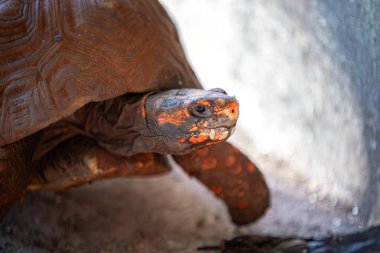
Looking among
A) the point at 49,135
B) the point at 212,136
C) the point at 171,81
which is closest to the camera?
the point at 212,136

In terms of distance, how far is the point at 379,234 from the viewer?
2076 millimetres

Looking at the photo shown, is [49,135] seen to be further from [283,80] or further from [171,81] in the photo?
[283,80]

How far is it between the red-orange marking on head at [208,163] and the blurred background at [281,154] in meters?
0.27

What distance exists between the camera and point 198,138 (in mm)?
1772

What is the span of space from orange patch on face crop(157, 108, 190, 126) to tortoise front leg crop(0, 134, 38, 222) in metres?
0.58

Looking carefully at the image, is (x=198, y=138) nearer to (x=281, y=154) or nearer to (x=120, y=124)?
(x=120, y=124)

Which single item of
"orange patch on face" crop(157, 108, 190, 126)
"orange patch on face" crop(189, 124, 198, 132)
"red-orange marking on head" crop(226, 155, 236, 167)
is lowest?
"red-orange marking on head" crop(226, 155, 236, 167)

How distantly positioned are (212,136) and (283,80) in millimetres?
1179

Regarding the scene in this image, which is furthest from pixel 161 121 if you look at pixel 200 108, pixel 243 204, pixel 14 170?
pixel 243 204

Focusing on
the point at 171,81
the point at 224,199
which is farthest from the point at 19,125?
the point at 224,199

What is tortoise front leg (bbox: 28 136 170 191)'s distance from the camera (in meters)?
2.40

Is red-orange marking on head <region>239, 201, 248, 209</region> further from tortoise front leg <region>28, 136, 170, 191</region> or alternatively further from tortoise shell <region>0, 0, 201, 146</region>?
tortoise shell <region>0, 0, 201, 146</region>

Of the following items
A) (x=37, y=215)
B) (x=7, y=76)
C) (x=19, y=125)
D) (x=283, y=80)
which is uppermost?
(x=7, y=76)

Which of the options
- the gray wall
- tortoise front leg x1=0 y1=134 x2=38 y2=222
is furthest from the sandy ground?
tortoise front leg x1=0 y1=134 x2=38 y2=222
